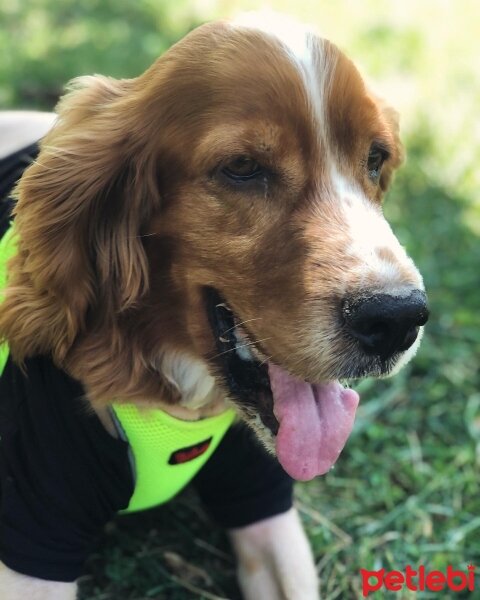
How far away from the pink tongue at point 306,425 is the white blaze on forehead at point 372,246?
15.8 inches

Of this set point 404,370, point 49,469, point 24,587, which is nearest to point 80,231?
point 49,469

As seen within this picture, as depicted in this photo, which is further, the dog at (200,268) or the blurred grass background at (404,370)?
the blurred grass background at (404,370)

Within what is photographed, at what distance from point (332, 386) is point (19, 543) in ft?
3.38

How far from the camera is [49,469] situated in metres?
2.45

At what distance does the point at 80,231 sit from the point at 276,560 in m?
1.36

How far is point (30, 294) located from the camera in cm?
243

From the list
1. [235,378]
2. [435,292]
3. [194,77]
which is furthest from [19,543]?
[435,292]

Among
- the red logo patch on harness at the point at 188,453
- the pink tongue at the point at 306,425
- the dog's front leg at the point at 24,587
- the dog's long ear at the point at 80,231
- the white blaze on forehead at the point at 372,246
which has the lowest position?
the dog's front leg at the point at 24,587

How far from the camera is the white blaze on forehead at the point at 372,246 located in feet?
6.81

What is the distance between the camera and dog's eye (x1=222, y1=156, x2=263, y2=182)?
2234 millimetres

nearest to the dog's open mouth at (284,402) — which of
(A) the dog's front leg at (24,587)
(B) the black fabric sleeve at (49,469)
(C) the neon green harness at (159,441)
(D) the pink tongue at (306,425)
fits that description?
(D) the pink tongue at (306,425)

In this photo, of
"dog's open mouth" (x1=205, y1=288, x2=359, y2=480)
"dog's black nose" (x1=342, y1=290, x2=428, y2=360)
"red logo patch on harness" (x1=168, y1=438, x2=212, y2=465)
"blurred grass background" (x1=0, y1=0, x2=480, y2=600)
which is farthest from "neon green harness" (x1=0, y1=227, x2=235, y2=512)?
"dog's black nose" (x1=342, y1=290, x2=428, y2=360)

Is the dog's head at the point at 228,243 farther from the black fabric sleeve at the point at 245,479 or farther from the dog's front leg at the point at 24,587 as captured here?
the dog's front leg at the point at 24,587

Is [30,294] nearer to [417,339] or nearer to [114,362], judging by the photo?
[114,362]
